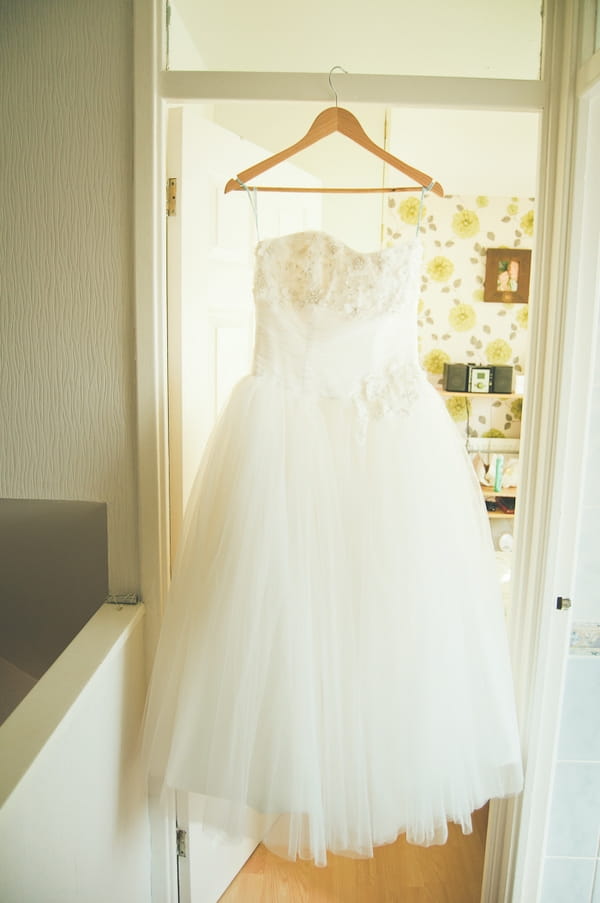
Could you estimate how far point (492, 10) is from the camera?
1.11 meters

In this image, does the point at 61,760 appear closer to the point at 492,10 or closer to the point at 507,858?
the point at 507,858

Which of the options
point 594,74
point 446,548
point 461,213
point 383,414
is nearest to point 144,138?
point 383,414

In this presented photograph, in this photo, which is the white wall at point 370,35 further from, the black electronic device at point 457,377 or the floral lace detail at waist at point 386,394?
the black electronic device at point 457,377

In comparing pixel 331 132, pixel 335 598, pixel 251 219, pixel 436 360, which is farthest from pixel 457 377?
pixel 335 598

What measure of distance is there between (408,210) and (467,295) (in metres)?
0.51

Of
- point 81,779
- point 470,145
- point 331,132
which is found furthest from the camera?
point 470,145

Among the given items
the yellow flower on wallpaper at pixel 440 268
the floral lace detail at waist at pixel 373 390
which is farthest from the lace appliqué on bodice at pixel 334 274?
the yellow flower on wallpaper at pixel 440 268

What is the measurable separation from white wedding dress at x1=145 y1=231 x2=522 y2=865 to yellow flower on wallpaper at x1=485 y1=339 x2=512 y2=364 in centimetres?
174

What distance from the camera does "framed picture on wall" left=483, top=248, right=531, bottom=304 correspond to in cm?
262

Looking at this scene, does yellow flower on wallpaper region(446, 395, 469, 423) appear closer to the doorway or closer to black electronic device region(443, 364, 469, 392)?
black electronic device region(443, 364, 469, 392)

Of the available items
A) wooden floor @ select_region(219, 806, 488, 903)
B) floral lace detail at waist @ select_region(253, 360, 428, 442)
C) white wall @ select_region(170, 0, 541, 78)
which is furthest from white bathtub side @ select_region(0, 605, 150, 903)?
white wall @ select_region(170, 0, 541, 78)

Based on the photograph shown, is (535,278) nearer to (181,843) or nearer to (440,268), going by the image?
(181,843)

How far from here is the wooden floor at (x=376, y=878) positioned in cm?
145

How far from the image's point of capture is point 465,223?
2.59 m
